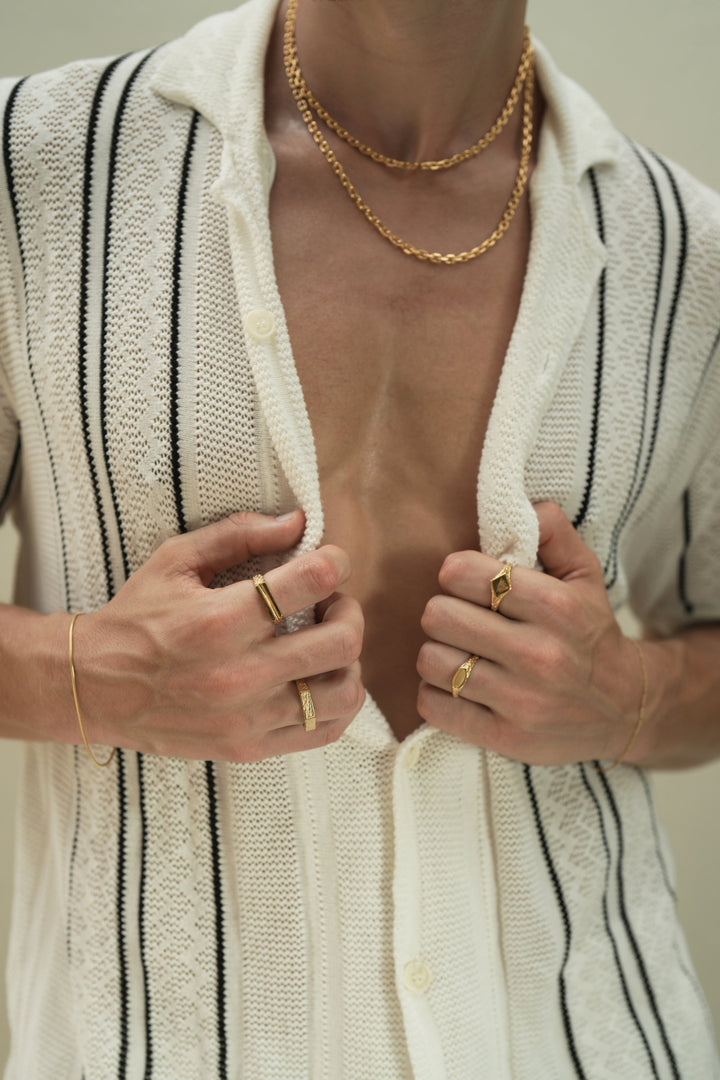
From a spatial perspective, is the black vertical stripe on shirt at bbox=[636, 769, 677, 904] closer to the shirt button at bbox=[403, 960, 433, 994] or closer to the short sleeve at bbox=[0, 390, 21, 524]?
the shirt button at bbox=[403, 960, 433, 994]

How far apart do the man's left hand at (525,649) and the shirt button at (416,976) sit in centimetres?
17

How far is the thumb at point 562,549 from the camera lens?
68 centimetres

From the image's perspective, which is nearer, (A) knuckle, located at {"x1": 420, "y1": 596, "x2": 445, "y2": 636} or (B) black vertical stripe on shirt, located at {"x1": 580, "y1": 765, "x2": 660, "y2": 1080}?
(A) knuckle, located at {"x1": 420, "y1": 596, "x2": 445, "y2": 636}

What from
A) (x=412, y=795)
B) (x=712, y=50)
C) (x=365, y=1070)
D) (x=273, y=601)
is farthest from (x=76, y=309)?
(x=712, y=50)

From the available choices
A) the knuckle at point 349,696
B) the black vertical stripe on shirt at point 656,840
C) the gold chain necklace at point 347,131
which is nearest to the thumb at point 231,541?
the knuckle at point 349,696

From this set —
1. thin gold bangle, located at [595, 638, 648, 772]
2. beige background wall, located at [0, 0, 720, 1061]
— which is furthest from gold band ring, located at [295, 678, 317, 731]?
beige background wall, located at [0, 0, 720, 1061]

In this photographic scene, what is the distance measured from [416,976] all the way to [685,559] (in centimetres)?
47

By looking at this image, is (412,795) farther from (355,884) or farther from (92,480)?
(92,480)

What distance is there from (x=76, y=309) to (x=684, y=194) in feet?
1.73

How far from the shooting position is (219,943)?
2.23ft

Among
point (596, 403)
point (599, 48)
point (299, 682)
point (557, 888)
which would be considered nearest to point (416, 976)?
point (557, 888)

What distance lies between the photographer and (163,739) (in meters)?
0.62

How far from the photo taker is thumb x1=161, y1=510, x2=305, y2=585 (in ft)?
2.00

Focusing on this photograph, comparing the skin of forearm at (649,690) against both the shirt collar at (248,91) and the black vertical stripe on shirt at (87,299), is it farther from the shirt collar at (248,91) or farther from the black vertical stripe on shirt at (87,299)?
the shirt collar at (248,91)
